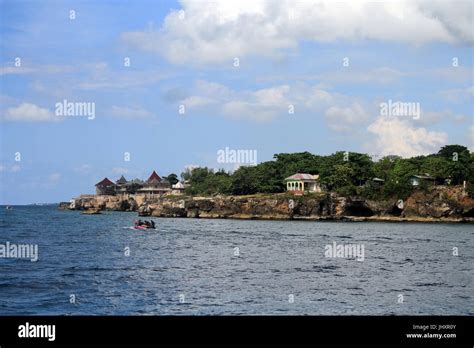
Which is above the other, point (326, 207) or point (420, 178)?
point (420, 178)

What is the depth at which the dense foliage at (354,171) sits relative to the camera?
114938 millimetres

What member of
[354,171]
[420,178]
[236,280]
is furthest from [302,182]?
[236,280]

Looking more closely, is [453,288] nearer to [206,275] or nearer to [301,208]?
[206,275]

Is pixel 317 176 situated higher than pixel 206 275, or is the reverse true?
pixel 317 176

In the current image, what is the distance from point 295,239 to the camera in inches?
2459

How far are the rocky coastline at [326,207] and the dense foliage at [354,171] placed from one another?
2472mm

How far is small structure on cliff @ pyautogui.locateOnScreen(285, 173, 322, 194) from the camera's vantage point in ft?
431

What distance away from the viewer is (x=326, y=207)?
383 ft

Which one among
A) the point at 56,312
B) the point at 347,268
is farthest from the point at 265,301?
the point at 347,268
